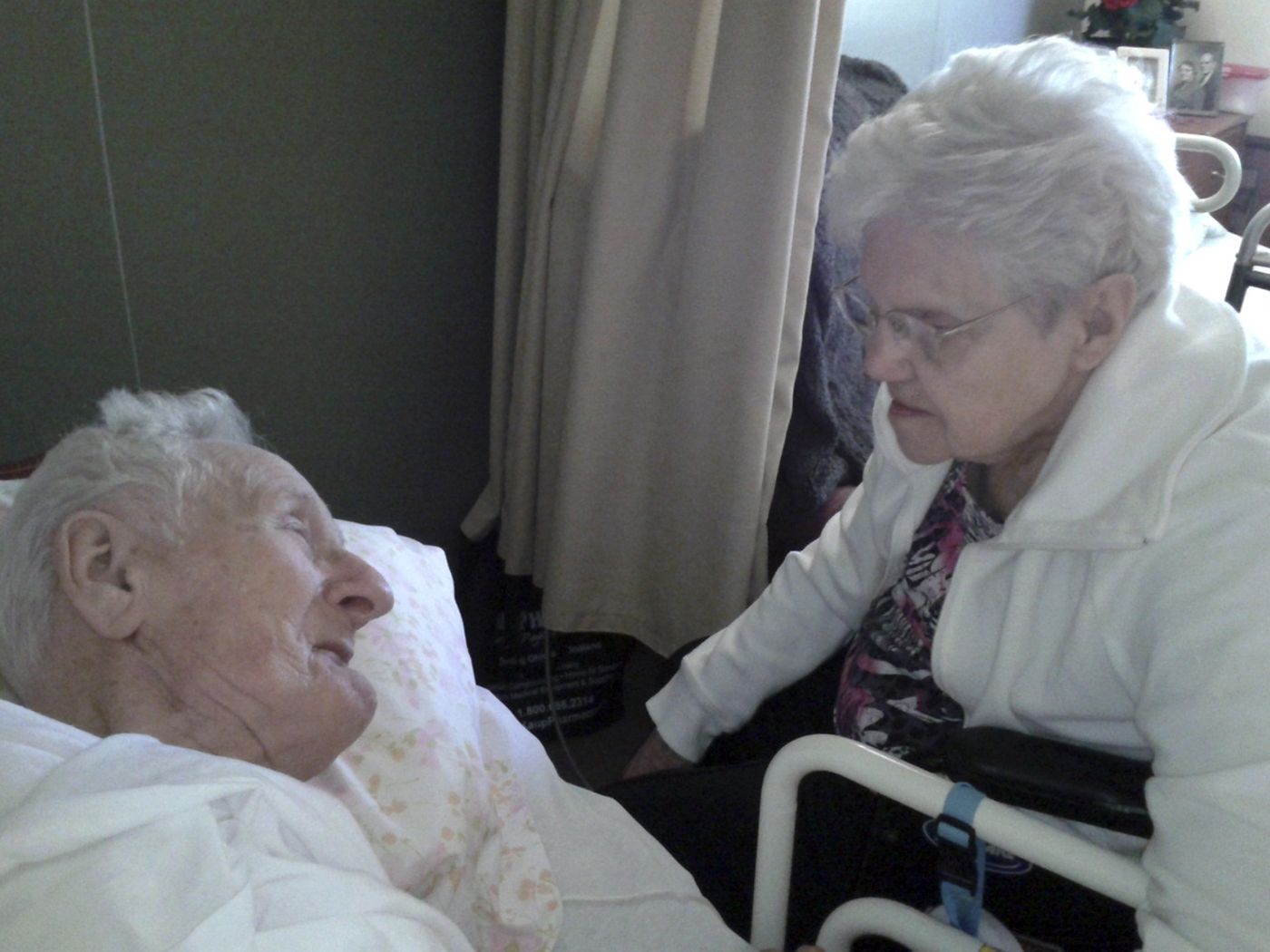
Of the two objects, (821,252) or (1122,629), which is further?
(821,252)

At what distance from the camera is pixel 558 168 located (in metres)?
1.61

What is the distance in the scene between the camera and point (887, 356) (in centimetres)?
101

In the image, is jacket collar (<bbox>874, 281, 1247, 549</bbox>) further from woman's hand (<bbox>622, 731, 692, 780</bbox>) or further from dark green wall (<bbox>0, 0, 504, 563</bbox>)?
dark green wall (<bbox>0, 0, 504, 563</bbox>)

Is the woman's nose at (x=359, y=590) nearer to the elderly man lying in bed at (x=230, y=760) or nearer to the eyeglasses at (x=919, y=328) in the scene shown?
the elderly man lying in bed at (x=230, y=760)

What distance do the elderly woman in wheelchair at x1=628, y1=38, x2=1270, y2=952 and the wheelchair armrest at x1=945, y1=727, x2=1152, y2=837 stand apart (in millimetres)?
38

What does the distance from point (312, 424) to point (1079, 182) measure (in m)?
1.24

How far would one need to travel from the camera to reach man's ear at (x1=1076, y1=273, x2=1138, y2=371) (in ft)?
2.99

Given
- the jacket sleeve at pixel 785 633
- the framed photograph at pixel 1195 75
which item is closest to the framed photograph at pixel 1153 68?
the framed photograph at pixel 1195 75

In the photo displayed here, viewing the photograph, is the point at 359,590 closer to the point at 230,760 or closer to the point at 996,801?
the point at 230,760

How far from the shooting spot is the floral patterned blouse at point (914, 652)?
1.15 meters

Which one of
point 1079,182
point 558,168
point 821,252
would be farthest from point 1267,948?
point 558,168

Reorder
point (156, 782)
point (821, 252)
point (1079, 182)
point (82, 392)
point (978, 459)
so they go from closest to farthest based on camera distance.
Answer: point (156, 782)
point (1079, 182)
point (978, 459)
point (82, 392)
point (821, 252)

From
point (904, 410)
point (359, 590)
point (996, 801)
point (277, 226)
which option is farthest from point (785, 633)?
point (277, 226)

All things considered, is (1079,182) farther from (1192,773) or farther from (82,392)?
(82,392)
